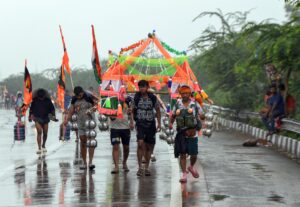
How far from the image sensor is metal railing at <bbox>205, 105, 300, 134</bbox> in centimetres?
2182

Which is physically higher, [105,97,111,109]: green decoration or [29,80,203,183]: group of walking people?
[105,97,111,109]: green decoration

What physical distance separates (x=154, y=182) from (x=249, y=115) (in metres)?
20.1

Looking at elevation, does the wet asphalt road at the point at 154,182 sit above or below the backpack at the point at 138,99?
below

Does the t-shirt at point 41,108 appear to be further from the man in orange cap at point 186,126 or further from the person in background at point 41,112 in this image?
the man in orange cap at point 186,126

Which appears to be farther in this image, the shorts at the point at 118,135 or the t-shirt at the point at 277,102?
the t-shirt at the point at 277,102

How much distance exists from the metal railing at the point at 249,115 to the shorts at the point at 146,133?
7026 millimetres

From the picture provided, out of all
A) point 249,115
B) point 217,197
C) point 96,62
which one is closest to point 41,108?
point 96,62

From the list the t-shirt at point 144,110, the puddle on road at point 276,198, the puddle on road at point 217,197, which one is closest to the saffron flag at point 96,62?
the t-shirt at point 144,110

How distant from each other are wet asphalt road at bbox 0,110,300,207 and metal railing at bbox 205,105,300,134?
43.1 inches

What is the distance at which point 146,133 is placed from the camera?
597 inches

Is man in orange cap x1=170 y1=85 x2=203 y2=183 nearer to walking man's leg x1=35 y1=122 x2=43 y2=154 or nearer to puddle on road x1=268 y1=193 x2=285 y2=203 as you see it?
puddle on road x1=268 y1=193 x2=285 y2=203

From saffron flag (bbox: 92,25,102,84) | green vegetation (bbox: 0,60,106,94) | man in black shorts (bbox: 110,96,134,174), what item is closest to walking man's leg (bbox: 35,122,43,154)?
saffron flag (bbox: 92,25,102,84)

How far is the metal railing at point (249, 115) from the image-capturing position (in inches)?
859

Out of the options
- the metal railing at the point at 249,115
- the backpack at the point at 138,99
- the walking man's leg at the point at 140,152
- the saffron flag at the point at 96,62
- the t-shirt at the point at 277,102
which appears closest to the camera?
the walking man's leg at the point at 140,152
